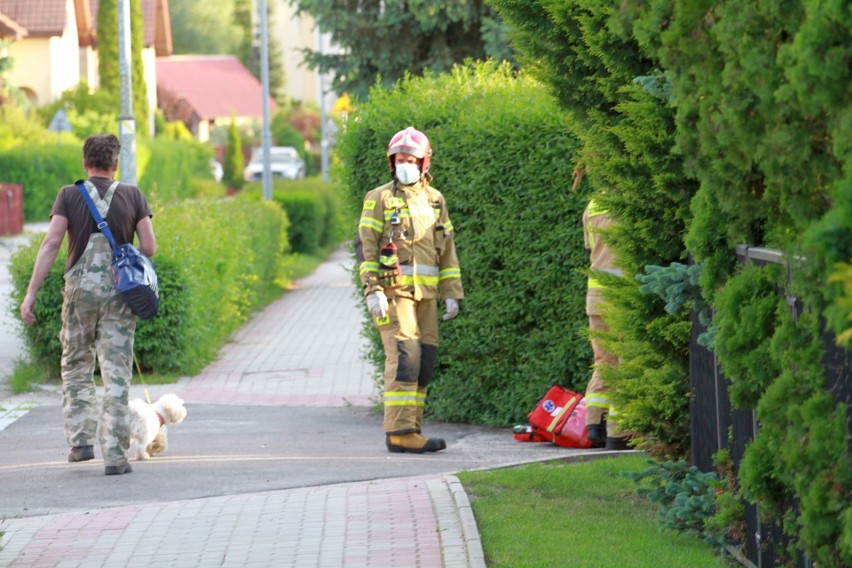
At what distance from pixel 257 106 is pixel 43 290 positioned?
260 feet

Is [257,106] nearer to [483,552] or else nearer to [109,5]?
[109,5]

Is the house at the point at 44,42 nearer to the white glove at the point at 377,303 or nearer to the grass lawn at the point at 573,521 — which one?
the white glove at the point at 377,303

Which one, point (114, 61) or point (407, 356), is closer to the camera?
point (407, 356)

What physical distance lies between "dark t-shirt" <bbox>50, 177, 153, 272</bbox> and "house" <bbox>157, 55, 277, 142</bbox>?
247 feet

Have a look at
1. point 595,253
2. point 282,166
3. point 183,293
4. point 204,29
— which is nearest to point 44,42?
point 282,166

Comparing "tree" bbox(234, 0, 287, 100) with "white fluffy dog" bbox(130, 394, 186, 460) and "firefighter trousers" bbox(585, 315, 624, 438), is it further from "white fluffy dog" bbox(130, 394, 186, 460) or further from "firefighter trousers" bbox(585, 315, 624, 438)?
"firefighter trousers" bbox(585, 315, 624, 438)

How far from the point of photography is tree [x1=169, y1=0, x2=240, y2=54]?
333 feet

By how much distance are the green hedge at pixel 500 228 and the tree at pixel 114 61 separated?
40.0 meters

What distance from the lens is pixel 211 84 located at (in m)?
88.3

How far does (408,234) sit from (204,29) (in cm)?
9583

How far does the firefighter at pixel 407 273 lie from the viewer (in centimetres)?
901

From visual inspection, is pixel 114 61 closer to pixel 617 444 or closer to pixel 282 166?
pixel 282 166

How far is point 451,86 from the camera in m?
10.9

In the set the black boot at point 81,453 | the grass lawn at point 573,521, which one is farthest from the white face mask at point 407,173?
the black boot at point 81,453
